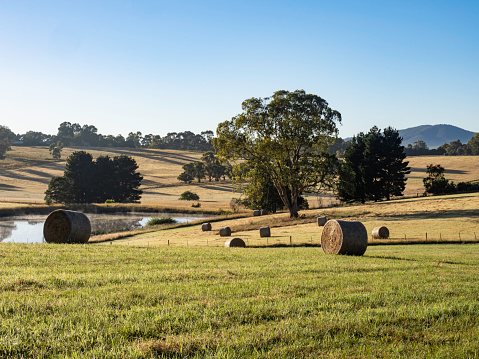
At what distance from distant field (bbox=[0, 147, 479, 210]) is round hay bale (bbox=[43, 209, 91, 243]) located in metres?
51.2

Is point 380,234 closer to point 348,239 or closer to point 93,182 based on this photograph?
point 348,239

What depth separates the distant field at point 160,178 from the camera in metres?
91.8

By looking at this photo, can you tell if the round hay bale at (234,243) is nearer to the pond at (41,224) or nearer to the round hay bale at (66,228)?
the round hay bale at (66,228)


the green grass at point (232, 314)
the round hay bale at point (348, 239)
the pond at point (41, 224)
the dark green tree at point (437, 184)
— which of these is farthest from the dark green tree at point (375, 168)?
the green grass at point (232, 314)

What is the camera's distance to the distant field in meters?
91.8

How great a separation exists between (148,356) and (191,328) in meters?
1.08

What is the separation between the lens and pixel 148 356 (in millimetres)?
5457

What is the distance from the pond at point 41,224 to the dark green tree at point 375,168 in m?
27.4

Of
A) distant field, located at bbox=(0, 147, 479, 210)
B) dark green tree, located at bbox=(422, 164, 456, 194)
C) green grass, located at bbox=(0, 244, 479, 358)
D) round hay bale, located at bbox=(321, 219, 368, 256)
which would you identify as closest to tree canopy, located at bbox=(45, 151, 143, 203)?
distant field, located at bbox=(0, 147, 479, 210)

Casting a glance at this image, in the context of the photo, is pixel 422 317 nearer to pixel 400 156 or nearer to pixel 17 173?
pixel 400 156

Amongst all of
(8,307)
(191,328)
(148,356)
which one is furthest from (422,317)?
(8,307)

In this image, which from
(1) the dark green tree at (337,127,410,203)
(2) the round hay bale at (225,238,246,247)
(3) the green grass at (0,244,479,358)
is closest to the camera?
(3) the green grass at (0,244,479,358)

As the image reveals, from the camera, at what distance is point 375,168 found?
248 ft

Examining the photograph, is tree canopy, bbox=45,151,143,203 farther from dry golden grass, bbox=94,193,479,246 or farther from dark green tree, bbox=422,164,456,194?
dark green tree, bbox=422,164,456,194
